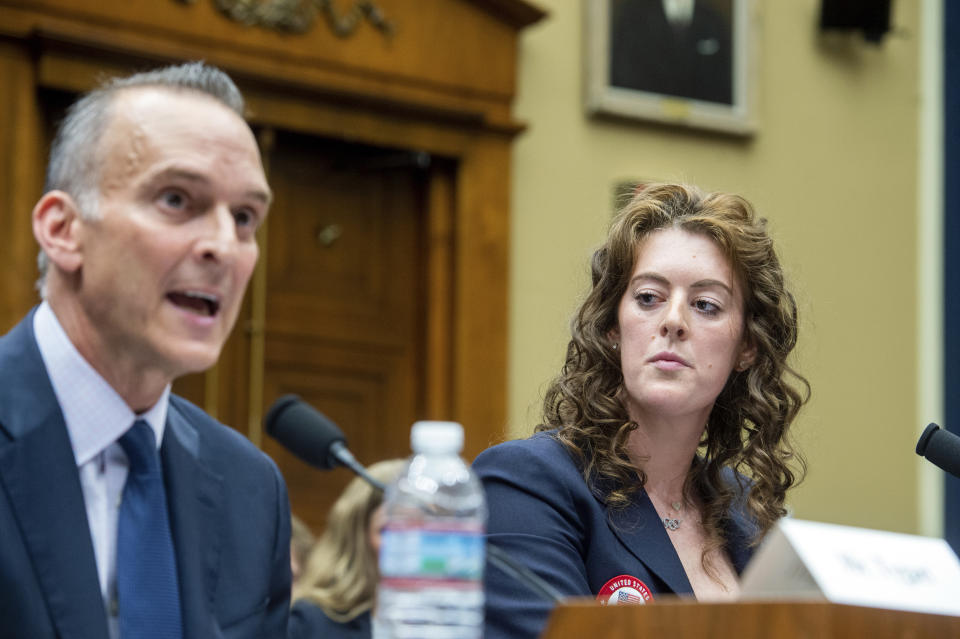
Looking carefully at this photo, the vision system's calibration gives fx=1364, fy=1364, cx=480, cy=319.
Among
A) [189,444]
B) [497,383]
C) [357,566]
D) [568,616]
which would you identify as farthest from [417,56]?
[568,616]

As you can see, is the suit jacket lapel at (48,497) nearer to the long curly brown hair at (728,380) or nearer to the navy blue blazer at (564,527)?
the navy blue blazer at (564,527)

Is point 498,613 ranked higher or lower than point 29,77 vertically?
lower

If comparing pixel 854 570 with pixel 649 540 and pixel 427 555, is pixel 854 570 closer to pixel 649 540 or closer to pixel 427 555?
pixel 427 555

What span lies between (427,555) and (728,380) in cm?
172

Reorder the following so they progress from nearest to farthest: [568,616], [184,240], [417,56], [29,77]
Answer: [568,616] → [184,240] → [29,77] → [417,56]

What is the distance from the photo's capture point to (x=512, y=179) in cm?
602

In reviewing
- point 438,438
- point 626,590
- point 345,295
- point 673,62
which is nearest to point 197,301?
point 438,438

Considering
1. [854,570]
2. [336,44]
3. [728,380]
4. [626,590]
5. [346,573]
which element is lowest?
[346,573]

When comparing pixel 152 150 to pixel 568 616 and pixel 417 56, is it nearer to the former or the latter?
pixel 568 616

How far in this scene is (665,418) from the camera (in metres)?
2.75

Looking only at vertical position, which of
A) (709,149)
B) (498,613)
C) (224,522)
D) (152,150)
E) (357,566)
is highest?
(709,149)

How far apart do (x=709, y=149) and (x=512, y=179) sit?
1089 mm

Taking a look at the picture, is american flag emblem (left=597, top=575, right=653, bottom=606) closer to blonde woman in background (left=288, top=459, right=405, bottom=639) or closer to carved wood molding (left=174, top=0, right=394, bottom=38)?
blonde woman in background (left=288, top=459, right=405, bottom=639)

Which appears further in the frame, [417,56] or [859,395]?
[859,395]
